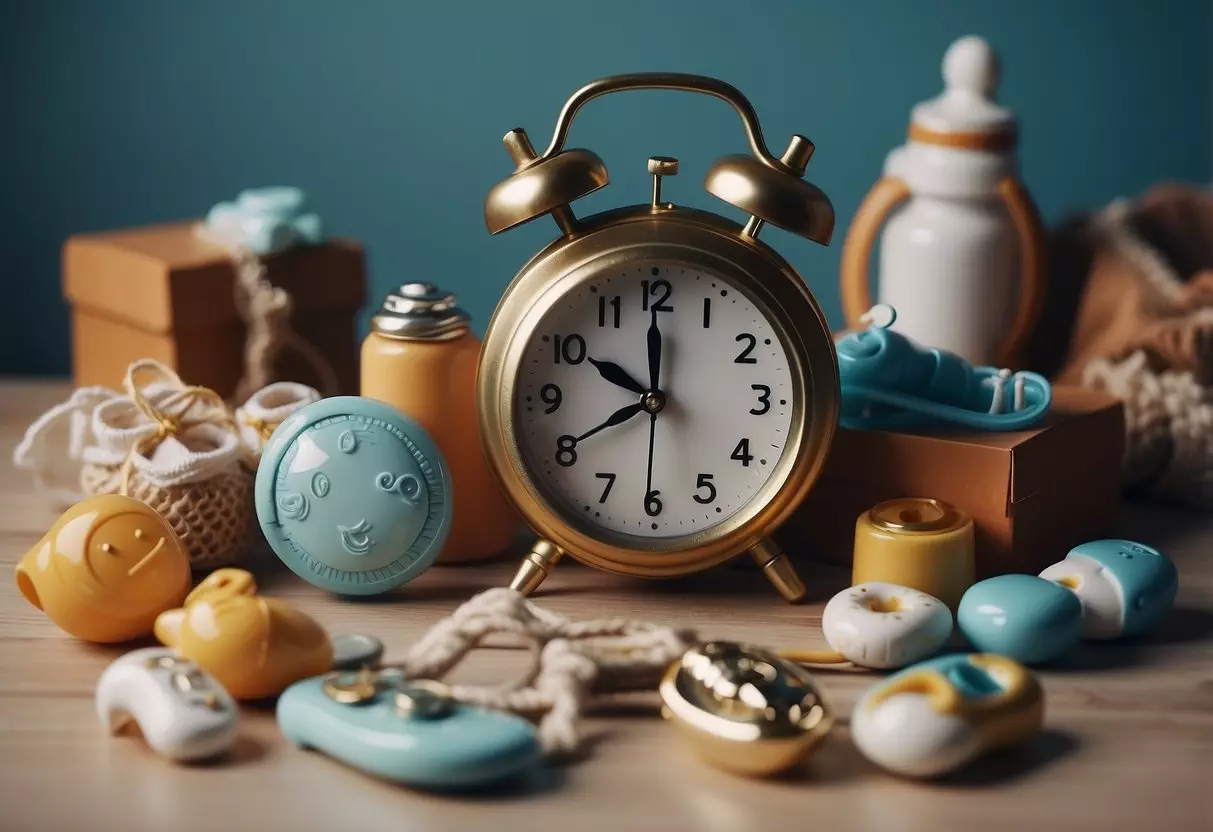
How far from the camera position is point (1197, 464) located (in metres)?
1.30

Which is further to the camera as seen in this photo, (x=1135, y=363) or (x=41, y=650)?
(x=1135, y=363)

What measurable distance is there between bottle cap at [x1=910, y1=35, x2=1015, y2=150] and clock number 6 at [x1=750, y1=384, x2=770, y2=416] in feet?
1.38

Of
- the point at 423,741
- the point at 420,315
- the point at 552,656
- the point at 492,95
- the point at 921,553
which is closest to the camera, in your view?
the point at 423,741

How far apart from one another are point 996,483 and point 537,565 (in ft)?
1.09

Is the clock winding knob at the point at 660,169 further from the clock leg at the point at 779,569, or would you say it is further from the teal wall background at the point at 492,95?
the teal wall background at the point at 492,95

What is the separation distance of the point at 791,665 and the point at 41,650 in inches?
19.7

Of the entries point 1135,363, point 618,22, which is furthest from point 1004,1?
point 1135,363

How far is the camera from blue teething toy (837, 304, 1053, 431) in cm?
115

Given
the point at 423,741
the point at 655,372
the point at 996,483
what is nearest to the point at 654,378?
the point at 655,372

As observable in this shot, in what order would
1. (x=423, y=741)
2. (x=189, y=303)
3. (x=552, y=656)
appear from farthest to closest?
(x=189, y=303) → (x=552, y=656) → (x=423, y=741)

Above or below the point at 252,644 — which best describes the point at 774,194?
above

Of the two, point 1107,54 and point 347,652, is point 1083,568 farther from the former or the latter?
point 1107,54

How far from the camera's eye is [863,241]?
147cm

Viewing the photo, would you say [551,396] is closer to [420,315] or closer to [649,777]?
[420,315]
